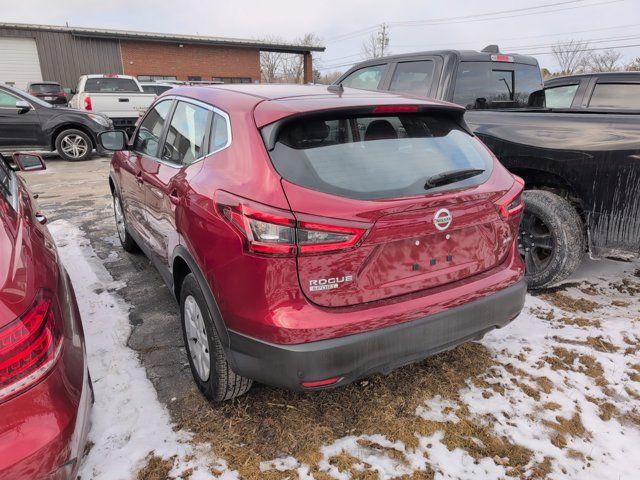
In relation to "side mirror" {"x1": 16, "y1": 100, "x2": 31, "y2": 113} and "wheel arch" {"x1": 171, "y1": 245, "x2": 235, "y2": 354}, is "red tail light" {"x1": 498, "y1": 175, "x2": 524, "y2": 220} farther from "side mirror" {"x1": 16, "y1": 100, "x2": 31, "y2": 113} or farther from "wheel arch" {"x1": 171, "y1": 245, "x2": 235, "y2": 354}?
"side mirror" {"x1": 16, "y1": 100, "x2": 31, "y2": 113}

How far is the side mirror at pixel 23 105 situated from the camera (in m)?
10.1

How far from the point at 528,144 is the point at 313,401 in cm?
267

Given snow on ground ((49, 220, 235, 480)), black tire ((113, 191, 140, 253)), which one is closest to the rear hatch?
snow on ground ((49, 220, 235, 480))

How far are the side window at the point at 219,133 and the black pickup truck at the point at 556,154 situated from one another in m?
2.57

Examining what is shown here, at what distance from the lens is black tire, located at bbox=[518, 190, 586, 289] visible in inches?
142

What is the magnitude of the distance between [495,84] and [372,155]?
374 centimetres

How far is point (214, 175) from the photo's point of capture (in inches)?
88.4

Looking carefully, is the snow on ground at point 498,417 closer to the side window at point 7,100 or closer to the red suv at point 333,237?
the red suv at point 333,237

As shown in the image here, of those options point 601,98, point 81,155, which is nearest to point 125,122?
point 81,155

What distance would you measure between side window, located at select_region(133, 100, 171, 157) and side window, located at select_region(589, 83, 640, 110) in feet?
15.8

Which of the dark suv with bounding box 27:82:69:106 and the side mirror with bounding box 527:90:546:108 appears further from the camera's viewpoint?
the dark suv with bounding box 27:82:69:106

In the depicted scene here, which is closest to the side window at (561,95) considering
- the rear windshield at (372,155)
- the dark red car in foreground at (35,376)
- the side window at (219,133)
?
the rear windshield at (372,155)

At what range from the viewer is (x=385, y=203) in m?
1.99

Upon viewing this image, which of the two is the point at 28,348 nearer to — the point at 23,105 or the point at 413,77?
the point at 413,77
